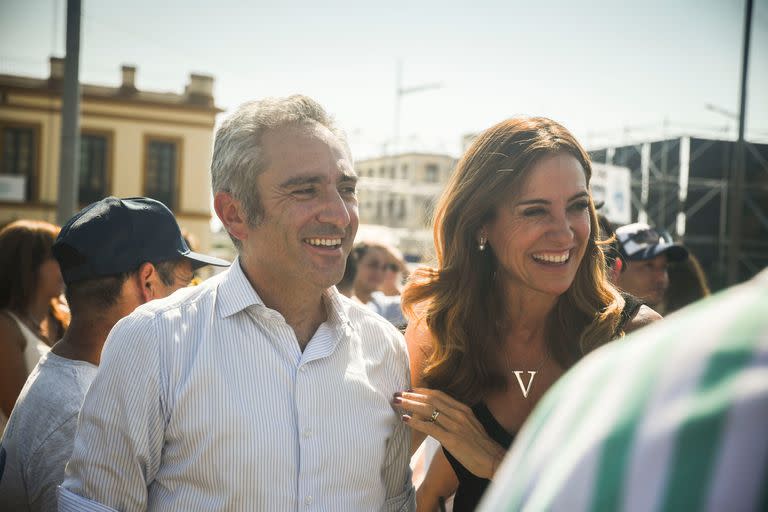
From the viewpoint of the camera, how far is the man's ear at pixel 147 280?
2.42 m

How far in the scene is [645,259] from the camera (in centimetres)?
Result: 450

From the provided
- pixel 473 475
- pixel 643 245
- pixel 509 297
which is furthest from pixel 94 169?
pixel 473 475

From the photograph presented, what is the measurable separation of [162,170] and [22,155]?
5.23 meters

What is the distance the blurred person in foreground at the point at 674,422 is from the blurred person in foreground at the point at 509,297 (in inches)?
74.3

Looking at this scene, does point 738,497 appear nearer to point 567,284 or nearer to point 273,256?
point 273,256

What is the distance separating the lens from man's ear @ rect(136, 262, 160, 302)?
7.95 feet

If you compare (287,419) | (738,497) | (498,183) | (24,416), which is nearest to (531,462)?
(738,497)

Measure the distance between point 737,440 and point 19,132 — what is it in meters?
31.2

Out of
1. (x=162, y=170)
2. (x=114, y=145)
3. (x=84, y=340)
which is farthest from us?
(x=162, y=170)

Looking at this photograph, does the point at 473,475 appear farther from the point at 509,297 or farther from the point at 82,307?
the point at 82,307

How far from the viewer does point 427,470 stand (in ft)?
8.82

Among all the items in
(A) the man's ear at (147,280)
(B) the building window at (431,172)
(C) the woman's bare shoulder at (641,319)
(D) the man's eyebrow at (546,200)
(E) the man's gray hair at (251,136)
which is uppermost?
(B) the building window at (431,172)

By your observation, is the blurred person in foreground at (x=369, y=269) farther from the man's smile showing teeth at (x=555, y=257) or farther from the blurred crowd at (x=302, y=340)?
the man's smile showing teeth at (x=555, y=257)

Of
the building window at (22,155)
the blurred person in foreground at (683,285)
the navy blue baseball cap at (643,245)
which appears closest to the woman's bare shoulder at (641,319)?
the navy blue baseball cap at (643,245)
